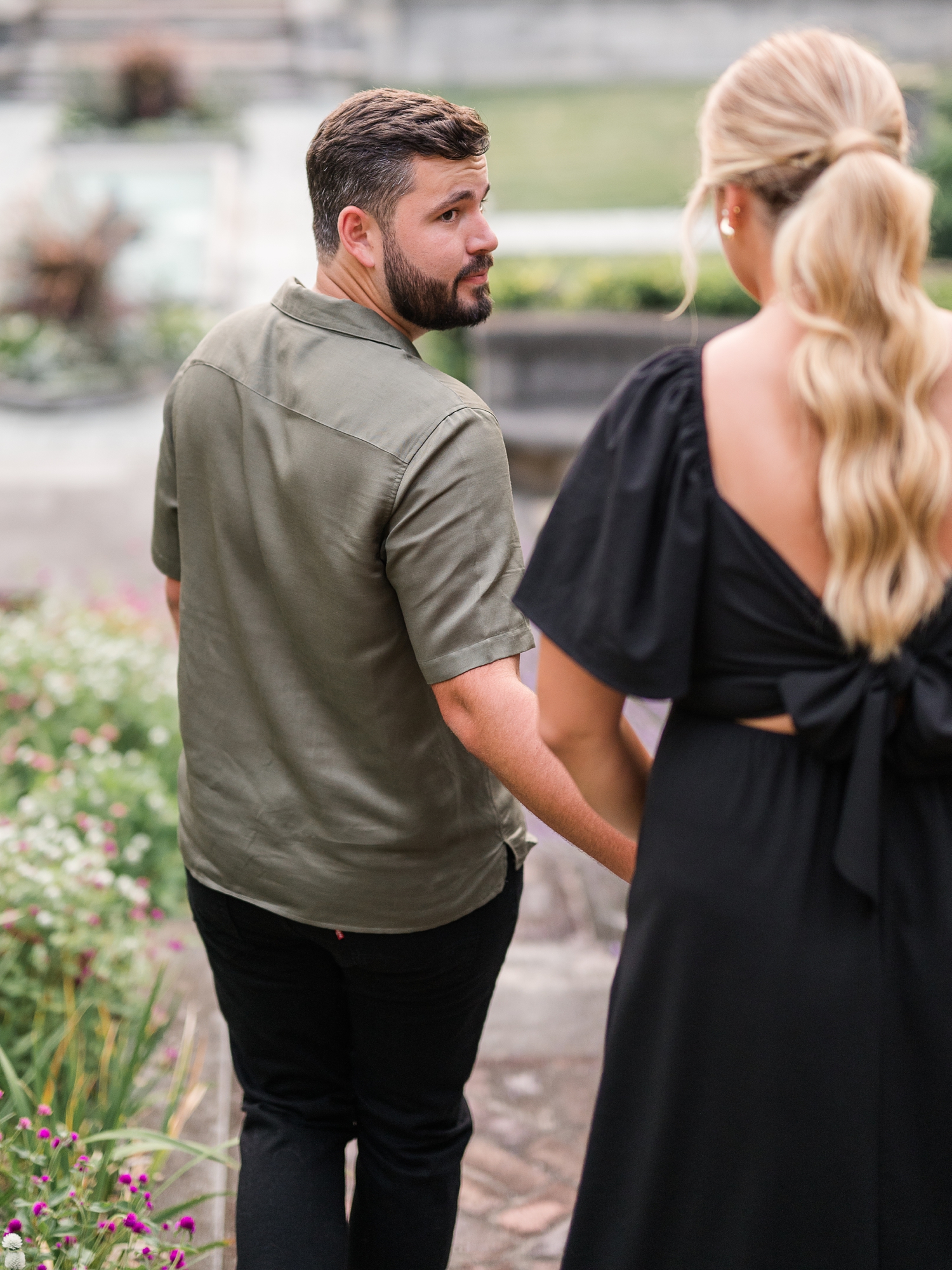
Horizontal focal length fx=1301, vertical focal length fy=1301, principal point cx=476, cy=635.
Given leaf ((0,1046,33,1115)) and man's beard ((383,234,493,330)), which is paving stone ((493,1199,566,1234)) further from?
man's beard ((383,234,493,330))

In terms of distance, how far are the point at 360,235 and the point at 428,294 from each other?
129 mm

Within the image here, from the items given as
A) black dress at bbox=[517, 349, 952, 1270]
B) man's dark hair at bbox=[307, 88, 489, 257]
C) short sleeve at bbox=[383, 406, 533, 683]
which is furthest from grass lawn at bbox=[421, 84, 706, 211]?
black dress at bbox=[517, 349, 952, 1270]

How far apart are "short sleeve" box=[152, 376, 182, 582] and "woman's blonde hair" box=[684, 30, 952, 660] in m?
1.05

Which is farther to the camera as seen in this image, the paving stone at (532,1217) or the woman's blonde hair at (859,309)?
the paving stone at (532,1217)

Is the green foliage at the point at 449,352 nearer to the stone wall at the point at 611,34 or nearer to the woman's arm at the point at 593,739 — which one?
the woman's arm at the point at 593,739

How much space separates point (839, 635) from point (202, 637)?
107 cm

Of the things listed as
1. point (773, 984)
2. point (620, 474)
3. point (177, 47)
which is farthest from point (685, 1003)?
point (177, 47)

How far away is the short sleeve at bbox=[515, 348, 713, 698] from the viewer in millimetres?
1424

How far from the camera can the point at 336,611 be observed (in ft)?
6.12

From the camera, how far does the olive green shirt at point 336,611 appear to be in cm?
177

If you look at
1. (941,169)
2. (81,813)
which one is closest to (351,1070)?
(81,813)

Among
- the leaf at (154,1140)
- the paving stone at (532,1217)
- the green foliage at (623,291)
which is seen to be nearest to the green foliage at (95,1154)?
the leaf at (154,1140)

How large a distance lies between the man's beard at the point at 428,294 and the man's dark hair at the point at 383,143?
59mm

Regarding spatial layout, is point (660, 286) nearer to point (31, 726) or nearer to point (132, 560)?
point (132, 560)
